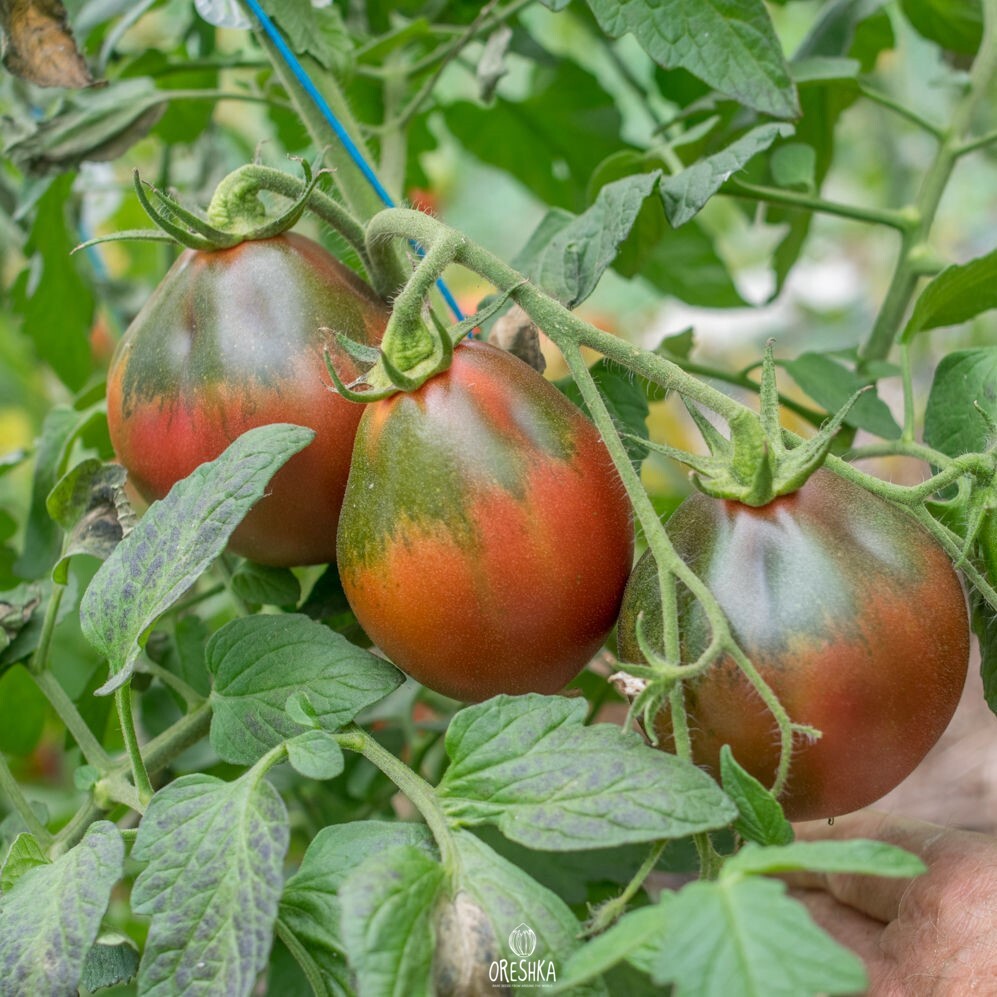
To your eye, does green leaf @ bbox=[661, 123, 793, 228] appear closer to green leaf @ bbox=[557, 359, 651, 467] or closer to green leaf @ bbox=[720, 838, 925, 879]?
green leaf @ bbox=[557, 359, 651, 467]

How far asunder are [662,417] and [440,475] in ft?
4.86

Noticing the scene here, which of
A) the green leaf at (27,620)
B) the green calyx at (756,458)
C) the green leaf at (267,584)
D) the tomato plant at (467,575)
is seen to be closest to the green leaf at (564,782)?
the tomato plant at (467,575)

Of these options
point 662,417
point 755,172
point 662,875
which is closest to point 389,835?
point 662,875

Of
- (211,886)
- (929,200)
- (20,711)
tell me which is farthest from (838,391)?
(20,711)

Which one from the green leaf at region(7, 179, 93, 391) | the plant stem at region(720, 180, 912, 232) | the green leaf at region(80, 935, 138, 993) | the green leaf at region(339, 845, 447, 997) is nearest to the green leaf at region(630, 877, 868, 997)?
the green leaf at region(339, 845, 447, 997)

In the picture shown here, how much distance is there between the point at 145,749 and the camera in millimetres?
711

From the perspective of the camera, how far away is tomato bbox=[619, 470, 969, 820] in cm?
51

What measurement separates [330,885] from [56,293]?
75 cm

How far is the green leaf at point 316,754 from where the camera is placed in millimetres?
503

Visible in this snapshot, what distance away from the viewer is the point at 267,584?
2.37 feet

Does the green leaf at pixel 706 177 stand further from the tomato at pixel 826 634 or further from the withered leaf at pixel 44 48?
the withered leaf at pixel 44 48

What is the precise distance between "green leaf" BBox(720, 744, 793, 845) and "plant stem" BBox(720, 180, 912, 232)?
1.55ft

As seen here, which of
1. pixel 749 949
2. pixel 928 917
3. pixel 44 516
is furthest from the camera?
pixel 44 516
